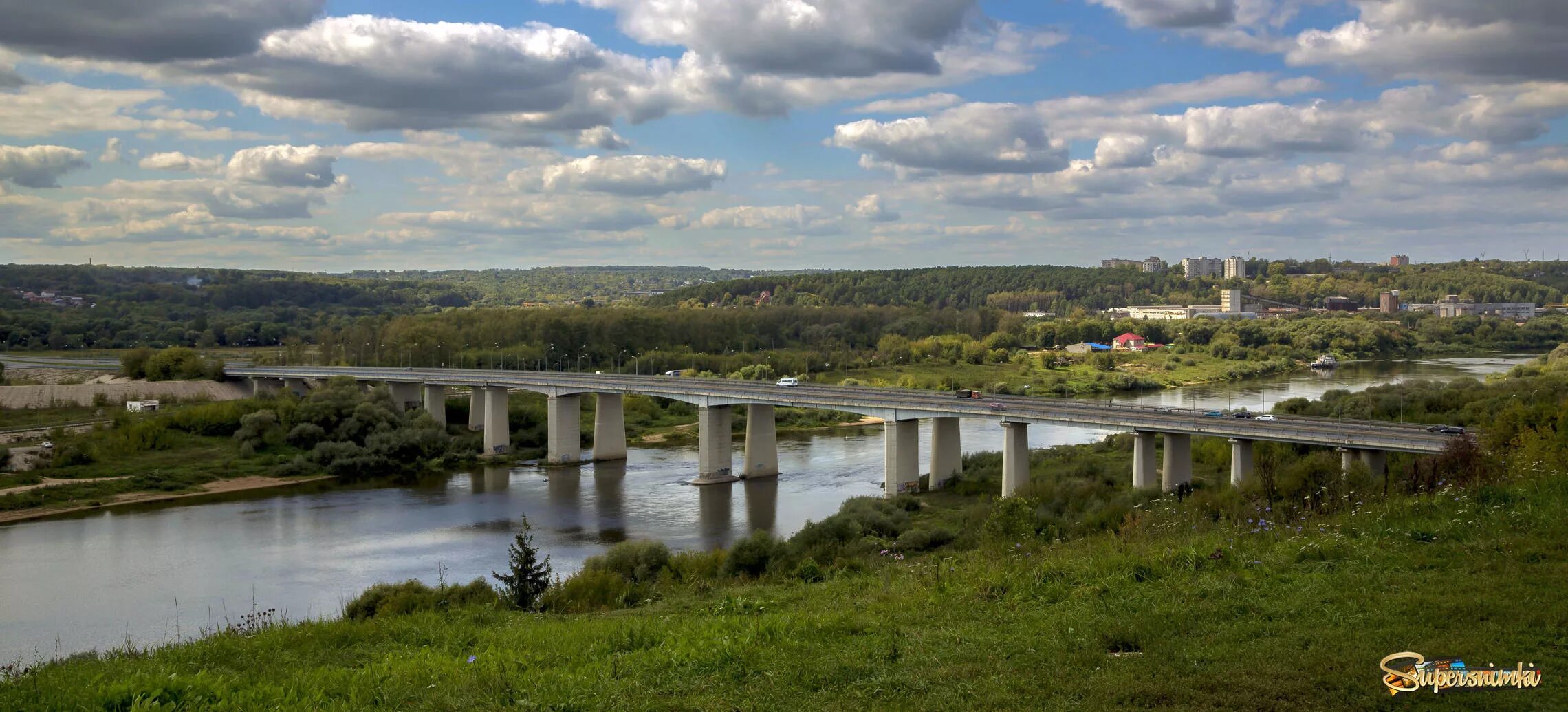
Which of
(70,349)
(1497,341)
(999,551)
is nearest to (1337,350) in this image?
(1497,341)

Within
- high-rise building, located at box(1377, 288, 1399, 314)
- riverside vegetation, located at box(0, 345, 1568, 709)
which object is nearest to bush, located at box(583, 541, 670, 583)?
riverside vegetation, located at box(0, 345, 1568, 709)

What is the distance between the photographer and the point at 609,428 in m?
68.3

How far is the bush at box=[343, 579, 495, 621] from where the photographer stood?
18.8 metres

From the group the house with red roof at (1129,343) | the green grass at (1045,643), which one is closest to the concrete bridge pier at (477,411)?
the green grass at (1045,643)

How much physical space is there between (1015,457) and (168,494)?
41.3 m

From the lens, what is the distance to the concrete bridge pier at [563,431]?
67250mm

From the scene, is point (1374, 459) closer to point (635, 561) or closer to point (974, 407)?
point (974, 407)

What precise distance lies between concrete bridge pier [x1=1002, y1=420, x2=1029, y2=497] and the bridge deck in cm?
52

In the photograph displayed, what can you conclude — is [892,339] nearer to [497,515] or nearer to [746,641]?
[497,515]

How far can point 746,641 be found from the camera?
10.7 meters

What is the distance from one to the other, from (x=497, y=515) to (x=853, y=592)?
115 ft

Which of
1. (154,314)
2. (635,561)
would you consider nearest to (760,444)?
(635,561)

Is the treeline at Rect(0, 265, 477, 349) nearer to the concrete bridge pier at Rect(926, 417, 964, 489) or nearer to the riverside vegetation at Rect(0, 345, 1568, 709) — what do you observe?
the concrete bridge pier at Rect(926, 417, 964, 489)

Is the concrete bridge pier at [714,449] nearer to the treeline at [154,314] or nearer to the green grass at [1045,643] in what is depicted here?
the green grass at [1045,643]
